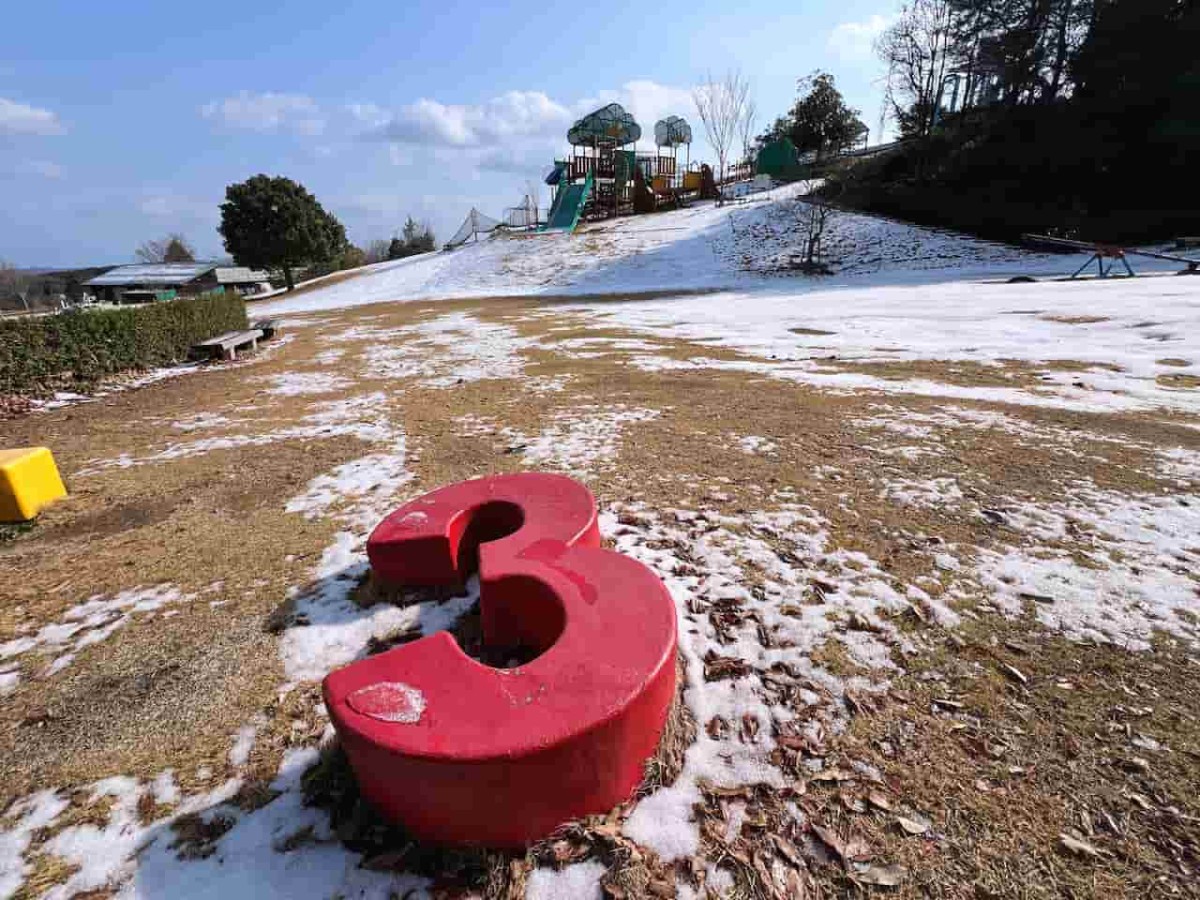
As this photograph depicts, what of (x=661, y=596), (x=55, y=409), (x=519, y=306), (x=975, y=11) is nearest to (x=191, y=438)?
(x=55, y=409)

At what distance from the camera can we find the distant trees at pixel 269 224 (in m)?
30.8

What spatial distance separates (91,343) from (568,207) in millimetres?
32933

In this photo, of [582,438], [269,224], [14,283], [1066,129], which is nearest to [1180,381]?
[582,438]

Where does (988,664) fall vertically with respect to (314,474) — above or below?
below

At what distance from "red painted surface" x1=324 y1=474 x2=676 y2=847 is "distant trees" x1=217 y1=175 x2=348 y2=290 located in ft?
121

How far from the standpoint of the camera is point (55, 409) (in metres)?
7.65

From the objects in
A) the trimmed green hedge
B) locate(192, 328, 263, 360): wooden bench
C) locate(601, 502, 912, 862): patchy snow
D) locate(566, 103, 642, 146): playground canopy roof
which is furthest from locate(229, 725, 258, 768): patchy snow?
locate(566, 103, 642, 146): playground canopy roof

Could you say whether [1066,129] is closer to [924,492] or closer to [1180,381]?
[1180,381]

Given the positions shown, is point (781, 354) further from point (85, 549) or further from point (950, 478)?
point (85, 549)

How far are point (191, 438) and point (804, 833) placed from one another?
7356mm

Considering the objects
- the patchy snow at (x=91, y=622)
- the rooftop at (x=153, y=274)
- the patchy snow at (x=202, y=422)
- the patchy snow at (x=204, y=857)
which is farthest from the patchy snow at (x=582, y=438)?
the rooftop at (x=153, y=274)

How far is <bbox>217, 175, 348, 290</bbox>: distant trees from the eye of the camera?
30812 mm

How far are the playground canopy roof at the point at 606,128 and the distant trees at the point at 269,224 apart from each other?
1868 centimetres

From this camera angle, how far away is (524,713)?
1.81 m
